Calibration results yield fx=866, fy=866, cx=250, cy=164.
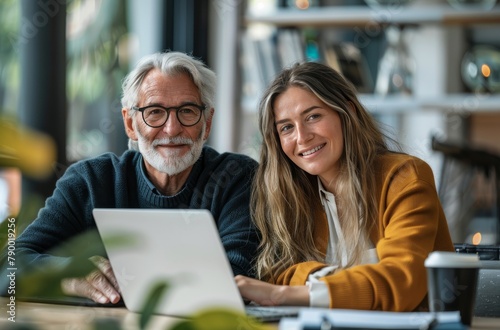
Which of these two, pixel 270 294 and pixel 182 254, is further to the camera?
pixel 270 294

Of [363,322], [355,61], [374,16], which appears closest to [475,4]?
[374,16]

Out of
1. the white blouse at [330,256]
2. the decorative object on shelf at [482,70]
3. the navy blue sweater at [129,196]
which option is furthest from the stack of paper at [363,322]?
the decorative object on shelf at [482,70]

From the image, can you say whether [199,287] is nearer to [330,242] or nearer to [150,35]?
[330,242]

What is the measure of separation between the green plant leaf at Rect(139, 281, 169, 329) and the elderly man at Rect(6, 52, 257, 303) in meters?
1.55

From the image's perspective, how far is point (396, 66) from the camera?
4.20 metres

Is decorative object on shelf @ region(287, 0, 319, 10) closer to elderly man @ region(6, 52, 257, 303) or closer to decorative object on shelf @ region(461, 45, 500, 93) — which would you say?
decorative object on shelf @ region(461, 45, 500, 93)

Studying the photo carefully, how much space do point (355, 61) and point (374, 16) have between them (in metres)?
0.25

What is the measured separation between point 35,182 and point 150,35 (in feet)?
4.99

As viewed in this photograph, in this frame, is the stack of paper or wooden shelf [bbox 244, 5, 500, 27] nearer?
the stack of paper

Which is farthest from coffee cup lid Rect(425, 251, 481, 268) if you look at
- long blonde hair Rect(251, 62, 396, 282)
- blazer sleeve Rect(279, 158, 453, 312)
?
long blonde hair Rect(251, 62, 396, 282)

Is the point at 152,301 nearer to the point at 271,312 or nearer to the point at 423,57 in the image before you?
the point at 271,312

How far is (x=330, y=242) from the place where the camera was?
6.61ft

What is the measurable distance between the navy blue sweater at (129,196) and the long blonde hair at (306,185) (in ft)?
0.19

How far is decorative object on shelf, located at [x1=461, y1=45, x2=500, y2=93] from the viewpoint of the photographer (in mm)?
4219
